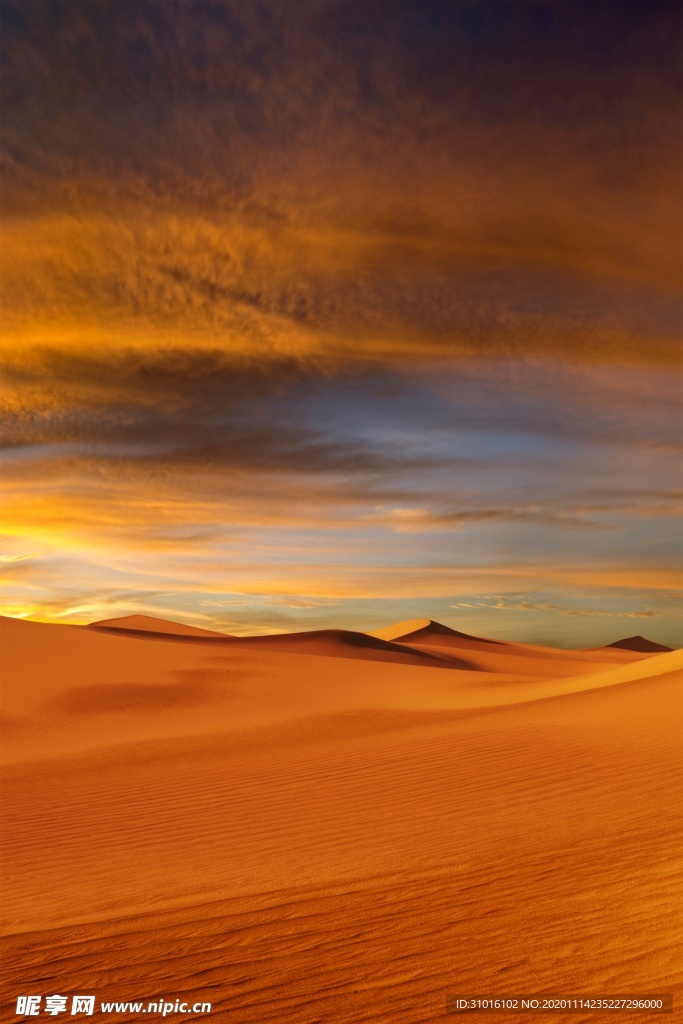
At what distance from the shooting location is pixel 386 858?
25.1ft

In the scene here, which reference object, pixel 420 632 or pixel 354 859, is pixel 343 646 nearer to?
pixel 420 632

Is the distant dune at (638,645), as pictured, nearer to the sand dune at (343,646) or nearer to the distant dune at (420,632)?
the distant dune at (420,632)

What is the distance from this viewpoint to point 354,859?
25.3 ft

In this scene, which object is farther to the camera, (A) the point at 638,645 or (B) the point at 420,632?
(A) the point at 638,645

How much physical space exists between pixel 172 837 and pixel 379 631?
87.1m

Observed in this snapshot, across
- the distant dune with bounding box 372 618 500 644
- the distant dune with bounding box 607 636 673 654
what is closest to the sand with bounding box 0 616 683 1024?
the distant dune with bounding box 372 618 500 644

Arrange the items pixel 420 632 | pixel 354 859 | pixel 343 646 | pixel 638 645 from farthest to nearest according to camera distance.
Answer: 1. pixel 638 645
2. pixel 420 632
3. pixel 343 646
4. pixel 354 859

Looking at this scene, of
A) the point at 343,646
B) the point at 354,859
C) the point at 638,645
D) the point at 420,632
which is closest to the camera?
the point at 354,859

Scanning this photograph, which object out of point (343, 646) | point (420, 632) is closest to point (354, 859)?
point (343, 646)

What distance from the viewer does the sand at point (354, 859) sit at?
5.20 m

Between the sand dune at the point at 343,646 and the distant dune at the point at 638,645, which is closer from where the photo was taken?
the sand dune at the point at 343,646

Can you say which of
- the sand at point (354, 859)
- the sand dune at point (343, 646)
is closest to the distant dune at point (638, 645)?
the sand dune at point (343, 646)

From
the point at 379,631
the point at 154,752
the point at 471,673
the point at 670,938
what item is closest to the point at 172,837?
the point at 670,938

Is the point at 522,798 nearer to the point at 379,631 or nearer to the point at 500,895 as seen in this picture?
the point at 500,895
